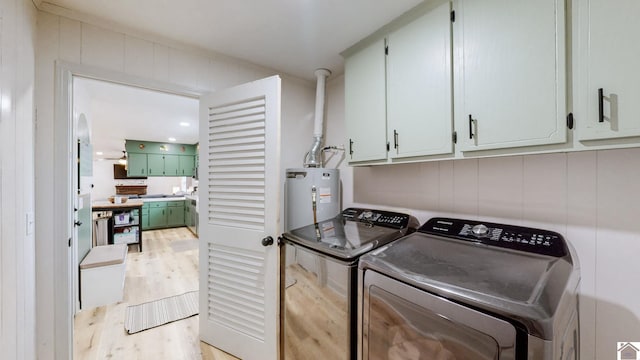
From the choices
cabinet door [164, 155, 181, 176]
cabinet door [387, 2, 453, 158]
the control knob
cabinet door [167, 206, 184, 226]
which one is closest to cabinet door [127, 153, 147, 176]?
cabinet door [164, 155, 181, 176]

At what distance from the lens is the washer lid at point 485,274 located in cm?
67

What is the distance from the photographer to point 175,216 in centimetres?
632

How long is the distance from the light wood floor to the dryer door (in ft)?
4.32

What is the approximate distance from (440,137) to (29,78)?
2.21 metres

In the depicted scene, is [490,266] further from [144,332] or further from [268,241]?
[144,332]

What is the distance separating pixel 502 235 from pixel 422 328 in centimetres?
70

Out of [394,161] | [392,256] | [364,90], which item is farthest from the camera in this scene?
[364,90]

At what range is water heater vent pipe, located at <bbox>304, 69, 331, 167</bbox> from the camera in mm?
2191

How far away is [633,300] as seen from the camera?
98 centimetres

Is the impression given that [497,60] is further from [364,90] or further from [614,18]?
[364,90]

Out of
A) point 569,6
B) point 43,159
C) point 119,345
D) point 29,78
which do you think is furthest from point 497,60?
point 119,345

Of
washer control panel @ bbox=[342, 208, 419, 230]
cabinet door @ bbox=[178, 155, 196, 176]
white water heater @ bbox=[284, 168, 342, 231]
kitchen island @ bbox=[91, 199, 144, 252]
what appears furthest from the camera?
cabinet door @ bbox=[178, 155, 196, 176]

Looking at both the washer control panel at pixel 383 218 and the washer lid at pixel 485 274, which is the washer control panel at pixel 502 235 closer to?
the washer lid at pixel 485 274

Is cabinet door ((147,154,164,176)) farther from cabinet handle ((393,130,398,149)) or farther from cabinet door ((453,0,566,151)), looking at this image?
cabinet door ((453,0,566,151))
